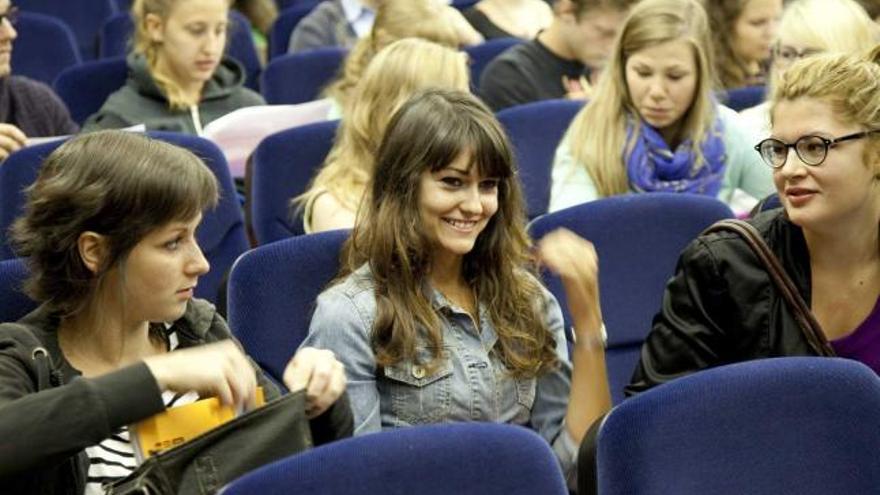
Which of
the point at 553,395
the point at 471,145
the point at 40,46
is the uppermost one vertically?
the point at 471,145

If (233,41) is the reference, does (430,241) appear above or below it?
above

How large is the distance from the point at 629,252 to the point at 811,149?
0.69m

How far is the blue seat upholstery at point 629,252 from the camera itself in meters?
3.22

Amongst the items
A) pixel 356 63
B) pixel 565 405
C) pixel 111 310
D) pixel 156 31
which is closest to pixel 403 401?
pixel 565 405

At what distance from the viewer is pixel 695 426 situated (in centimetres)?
219

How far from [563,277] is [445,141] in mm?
312

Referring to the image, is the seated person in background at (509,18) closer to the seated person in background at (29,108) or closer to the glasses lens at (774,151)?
the seated person in background at (29,108)

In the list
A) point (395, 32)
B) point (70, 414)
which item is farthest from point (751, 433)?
point (395, 32)

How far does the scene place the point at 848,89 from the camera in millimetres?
2625

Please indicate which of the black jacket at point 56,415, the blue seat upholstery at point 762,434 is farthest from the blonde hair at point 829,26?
the black jacket at point 56,415

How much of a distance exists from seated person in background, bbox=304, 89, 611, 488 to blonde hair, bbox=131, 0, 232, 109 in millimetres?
2067

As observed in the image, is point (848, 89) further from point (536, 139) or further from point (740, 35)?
point (740, 35)

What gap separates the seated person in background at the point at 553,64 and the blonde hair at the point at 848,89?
7.35 ft

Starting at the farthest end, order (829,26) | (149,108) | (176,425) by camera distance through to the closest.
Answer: (149,108) < (829,26) < (176,425)
